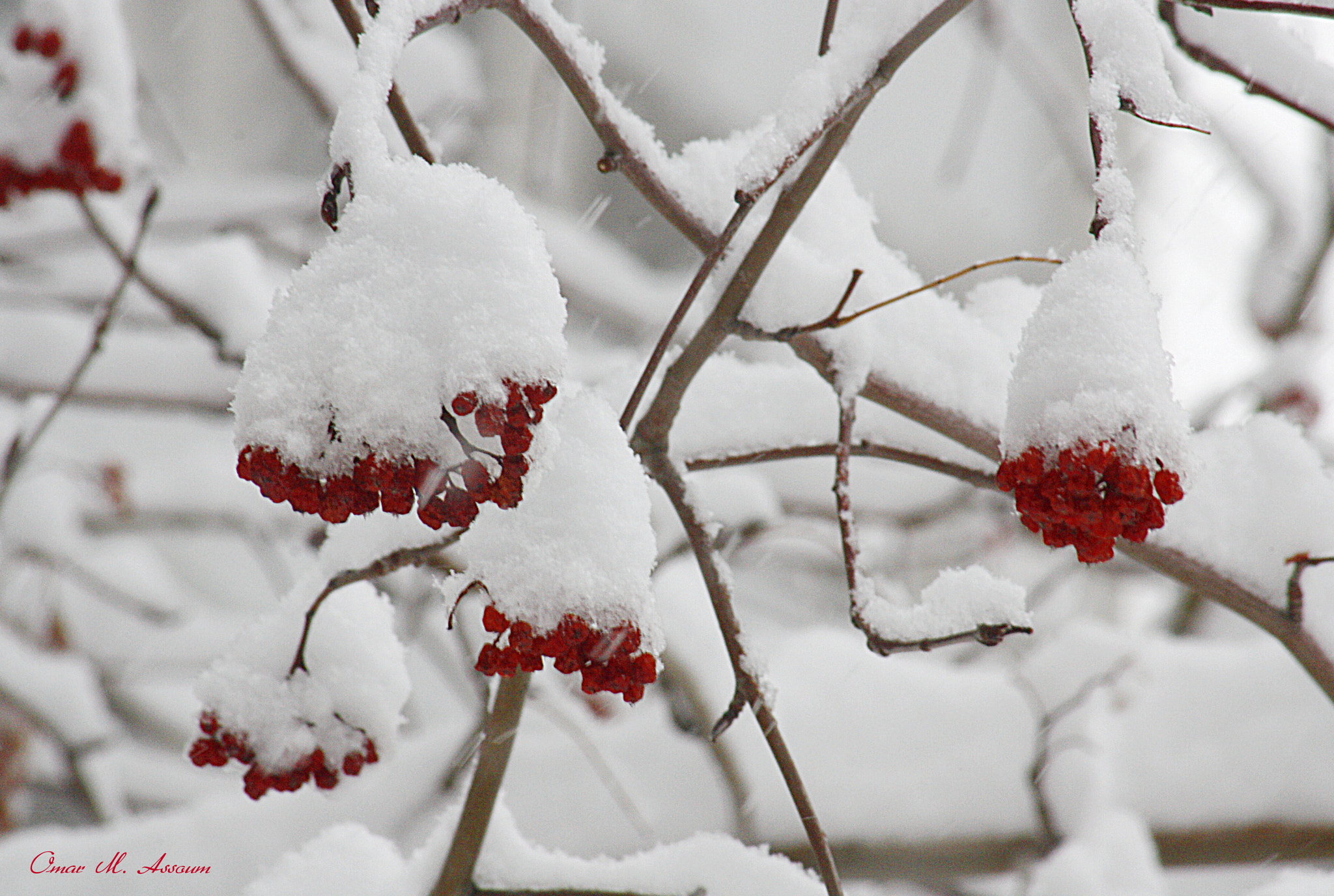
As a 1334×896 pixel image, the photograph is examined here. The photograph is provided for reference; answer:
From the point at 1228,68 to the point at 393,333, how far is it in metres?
0.51

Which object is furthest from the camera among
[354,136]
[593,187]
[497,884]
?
[593,187]

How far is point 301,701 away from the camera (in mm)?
661

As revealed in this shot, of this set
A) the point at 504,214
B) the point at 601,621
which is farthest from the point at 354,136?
the point at 601,621

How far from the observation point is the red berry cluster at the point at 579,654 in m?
0.43

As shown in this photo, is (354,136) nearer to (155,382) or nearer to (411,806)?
(411,806)

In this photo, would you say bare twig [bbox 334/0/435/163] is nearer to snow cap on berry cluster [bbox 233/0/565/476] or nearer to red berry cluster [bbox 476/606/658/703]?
snow cap on berry cluster [bbox 233/0/565/476]

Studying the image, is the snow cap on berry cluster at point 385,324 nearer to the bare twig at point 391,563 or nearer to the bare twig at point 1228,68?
the bare twig at point 391,563

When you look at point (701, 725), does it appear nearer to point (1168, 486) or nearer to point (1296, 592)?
point (1296, 592)

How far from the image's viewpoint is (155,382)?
4.90 ft

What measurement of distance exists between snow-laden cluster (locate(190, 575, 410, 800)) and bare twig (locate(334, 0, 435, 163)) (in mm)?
312

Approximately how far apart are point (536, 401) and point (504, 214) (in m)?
0.09

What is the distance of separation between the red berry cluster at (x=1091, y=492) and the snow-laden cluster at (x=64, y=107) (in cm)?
106

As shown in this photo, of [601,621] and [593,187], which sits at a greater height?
[593,187]

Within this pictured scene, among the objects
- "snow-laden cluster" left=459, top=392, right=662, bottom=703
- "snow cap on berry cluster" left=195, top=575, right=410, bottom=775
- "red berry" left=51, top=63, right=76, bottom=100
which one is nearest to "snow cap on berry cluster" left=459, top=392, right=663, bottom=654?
"snow-laden cluster" left=459, top=392, right=662, bottom=703
